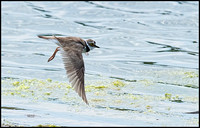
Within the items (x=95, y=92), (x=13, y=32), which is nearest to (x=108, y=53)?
(x=13, y=32)

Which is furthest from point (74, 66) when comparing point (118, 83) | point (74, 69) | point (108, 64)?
point (108, 64)

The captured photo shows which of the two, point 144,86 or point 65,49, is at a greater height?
point 65,49

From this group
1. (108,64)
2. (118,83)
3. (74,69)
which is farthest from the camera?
(108,64)

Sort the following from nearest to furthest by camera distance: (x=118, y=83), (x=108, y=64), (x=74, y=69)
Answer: (x=74, y=69), (x=118, y=83), (x=108, y=64)

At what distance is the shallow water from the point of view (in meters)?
7.76

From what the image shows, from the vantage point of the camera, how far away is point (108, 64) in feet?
40.5

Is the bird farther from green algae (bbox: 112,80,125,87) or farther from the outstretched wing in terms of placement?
green algae (bbox: 112,80,125,87)

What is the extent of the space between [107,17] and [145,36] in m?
2.92

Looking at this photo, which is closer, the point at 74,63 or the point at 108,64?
the point at 74,63

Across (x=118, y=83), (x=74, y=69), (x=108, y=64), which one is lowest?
(x=108, y=64)

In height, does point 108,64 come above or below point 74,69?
below

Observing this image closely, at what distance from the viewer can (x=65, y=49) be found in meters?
7.88

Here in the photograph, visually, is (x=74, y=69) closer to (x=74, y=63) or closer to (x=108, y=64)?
(x=74, y=63)

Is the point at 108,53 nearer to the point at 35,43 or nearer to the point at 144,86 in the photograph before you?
the point at 35,43
